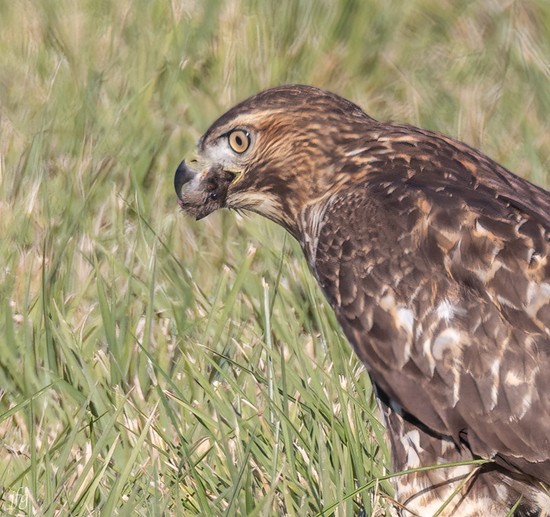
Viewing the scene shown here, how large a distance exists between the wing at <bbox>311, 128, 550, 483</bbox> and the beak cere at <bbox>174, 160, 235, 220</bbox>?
73 centimetres

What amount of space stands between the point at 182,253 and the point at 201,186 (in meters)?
1.31

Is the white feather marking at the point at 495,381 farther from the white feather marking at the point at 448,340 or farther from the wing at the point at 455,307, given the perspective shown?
the white feather marking at the point at 448,340

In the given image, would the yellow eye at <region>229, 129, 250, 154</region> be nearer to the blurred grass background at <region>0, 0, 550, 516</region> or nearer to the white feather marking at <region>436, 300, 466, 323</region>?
the blurred grass background at <region>0, 0, 550, 516</region>

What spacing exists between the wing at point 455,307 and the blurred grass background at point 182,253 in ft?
1.03

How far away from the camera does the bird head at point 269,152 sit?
5289 mm

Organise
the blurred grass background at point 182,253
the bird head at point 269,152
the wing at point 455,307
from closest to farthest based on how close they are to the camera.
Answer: the wing at point 455,307
the blurred grass background at point 182,253
the bird head at point 269,152

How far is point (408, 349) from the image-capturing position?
4645 millimetres

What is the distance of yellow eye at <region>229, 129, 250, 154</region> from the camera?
535 centimetres

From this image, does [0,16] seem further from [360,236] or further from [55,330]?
[360,236]

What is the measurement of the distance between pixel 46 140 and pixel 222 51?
3.89 feet

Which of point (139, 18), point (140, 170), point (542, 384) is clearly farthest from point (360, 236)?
point (139, 18)

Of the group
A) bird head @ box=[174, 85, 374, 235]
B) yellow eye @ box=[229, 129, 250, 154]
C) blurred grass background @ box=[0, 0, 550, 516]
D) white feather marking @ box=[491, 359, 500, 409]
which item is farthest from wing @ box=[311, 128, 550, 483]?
yellow eye @ box=[229, 129, 250, 154]

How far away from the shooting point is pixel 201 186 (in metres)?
5.34

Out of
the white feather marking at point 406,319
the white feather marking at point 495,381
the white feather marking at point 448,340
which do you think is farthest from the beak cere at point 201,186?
the white feather marking at point 495,381
